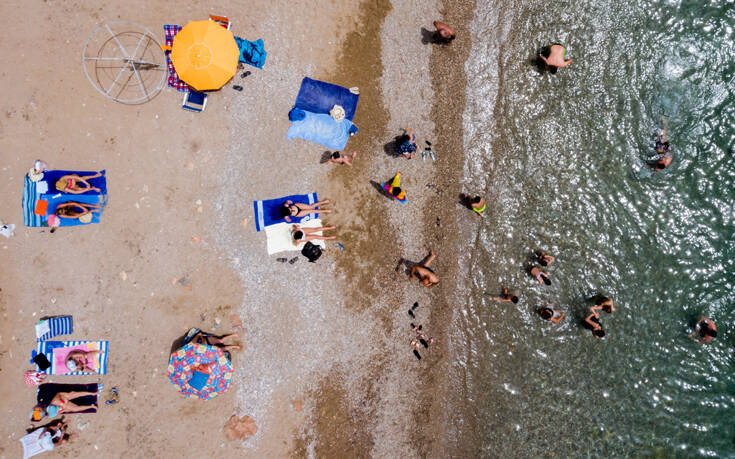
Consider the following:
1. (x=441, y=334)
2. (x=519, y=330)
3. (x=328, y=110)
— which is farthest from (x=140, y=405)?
(x=519, y=330)

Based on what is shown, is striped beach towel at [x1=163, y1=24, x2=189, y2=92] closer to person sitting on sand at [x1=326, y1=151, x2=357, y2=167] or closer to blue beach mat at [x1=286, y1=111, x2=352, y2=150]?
blue beach mat at [x1=286, y1=111, x2=352, y2=150]

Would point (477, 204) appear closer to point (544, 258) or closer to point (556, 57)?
point (544, 258)

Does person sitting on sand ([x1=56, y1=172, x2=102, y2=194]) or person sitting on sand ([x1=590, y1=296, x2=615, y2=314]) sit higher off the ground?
person sitting on sand ([x1=56, y1=172, x2=102, y2=194])

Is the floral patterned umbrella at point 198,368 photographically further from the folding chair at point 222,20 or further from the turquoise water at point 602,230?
the folding chair at point 222,20

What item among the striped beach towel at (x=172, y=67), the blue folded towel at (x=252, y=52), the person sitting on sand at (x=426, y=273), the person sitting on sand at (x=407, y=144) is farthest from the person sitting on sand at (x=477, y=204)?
the striped beach towel at (x=172, y=67)

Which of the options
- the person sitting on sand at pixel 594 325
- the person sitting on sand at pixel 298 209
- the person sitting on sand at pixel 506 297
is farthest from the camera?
the person sitting on sand at pixel 594 325

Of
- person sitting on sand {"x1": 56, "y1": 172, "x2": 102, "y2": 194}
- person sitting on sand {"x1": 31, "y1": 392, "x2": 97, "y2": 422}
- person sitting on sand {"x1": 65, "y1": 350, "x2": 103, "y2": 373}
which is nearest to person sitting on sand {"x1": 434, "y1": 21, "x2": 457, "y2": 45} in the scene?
person sitting on sand {"x1": 56, "y1": 172, "x2": 102, "y2": 194}

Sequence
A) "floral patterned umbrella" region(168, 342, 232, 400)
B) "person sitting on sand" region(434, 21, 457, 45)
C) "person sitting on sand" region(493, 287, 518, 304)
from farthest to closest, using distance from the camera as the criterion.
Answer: "person sitting on sand" region(493, 287, 518, 304), "person sitting on sand" region(434, 21, 457, 45), "floral patterned umbrella" region(168, 342, 232, 400)
